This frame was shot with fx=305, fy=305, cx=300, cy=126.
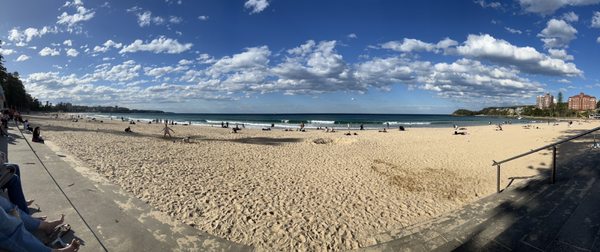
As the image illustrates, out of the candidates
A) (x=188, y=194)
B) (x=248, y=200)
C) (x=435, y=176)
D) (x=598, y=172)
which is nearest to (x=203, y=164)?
(x=188, y=194)

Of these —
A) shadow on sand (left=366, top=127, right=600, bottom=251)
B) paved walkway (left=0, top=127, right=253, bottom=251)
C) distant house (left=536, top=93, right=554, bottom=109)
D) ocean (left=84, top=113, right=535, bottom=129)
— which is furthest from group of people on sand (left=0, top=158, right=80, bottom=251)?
distant house (left=536, top=93, right=554, bottom=109)

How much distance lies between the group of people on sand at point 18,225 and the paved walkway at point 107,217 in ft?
1.15

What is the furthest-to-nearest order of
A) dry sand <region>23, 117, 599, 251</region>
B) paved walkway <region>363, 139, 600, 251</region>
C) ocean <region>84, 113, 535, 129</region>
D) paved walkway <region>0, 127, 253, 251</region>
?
ocean <region>84, 113, 535, 129</region>
dry sand <region>23, 117, 599, 251</region>
paved walkway <region>0, 127, 253, 251</region>
paved walkway <region>363, 139, 600, 251</region>

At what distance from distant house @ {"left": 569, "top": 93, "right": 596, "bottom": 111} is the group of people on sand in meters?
202

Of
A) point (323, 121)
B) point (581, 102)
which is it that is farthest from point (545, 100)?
point (323, 121)

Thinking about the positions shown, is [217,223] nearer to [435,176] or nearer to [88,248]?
[88,248]

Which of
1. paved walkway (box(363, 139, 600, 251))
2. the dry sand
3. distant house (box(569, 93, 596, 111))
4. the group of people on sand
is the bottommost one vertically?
the dry sand

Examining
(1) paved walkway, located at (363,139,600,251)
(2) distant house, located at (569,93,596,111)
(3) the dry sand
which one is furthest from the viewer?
(2) distant house, located at (569,93,596,111)

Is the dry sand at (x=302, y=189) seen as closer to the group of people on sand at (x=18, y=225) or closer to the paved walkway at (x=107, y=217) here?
the paved walkway at (x=107, y=217)

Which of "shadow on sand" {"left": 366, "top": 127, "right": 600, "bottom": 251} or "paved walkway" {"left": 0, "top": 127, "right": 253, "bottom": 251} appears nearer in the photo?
"shadow on sand" {"left": 366, "top": 127, "right": 600, "bottom": 251}

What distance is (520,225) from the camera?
453 cm

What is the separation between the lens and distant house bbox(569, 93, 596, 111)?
151238 millimetres

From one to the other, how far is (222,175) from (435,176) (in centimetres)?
702

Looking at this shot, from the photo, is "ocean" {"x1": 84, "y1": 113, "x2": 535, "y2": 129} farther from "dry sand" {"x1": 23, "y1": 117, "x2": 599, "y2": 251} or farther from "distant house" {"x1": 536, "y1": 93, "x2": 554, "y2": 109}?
"distant house" {"x1": 536, "y1": 93, "x2": 554, "y2": 109}
